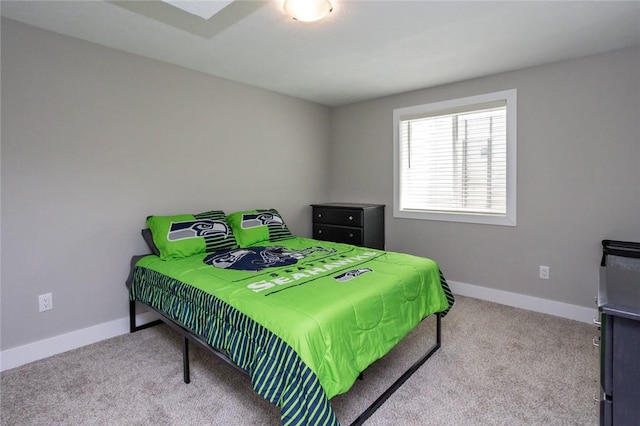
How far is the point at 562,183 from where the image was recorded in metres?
2.87

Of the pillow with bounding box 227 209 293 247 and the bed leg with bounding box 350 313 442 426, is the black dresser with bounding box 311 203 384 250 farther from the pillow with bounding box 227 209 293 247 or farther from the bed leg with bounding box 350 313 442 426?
the bed leg with bounding box 350 313 442 426

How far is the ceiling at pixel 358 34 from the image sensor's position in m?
1.98

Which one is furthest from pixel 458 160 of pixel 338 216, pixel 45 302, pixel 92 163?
Answer: pixel 45 302

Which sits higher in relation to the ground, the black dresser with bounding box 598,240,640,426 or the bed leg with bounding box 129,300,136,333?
the black dresser with bounding box 598,240,640,426

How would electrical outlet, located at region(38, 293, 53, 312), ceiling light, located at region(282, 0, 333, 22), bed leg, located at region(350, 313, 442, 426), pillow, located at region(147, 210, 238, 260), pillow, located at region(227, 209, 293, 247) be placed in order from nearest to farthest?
bed leg, located at region(350, 313, 442, 426), ceiling light, located at region(282, 0, 333, 22), electrical outlet, located at region(38, 293, 53, 312), pillow, located at region(147, 210, 238, 260), pillow, located at region(227, 209, 293, 247)

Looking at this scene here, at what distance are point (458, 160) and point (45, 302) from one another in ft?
12.6

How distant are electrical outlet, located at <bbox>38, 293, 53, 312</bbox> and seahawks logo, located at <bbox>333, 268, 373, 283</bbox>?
2.08 m

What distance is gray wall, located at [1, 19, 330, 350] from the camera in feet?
7.19

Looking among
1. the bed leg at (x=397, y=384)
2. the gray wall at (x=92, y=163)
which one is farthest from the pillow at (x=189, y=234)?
the bed leg at (x=397, y=384)

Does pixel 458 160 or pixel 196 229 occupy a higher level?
pixel 458 160

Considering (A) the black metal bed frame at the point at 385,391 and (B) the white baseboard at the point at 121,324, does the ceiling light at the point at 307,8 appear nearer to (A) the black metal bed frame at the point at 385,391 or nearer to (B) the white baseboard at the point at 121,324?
(A) the black metal bed frame at the point at 385,391

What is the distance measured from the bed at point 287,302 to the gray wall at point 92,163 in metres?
0.29

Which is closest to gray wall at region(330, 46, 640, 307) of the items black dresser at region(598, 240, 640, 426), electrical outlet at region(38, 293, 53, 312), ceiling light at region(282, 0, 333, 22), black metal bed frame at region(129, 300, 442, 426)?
black metal bed frame at region(129, 300, 442, 426)

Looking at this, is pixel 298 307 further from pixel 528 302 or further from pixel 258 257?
pixel 528 302
